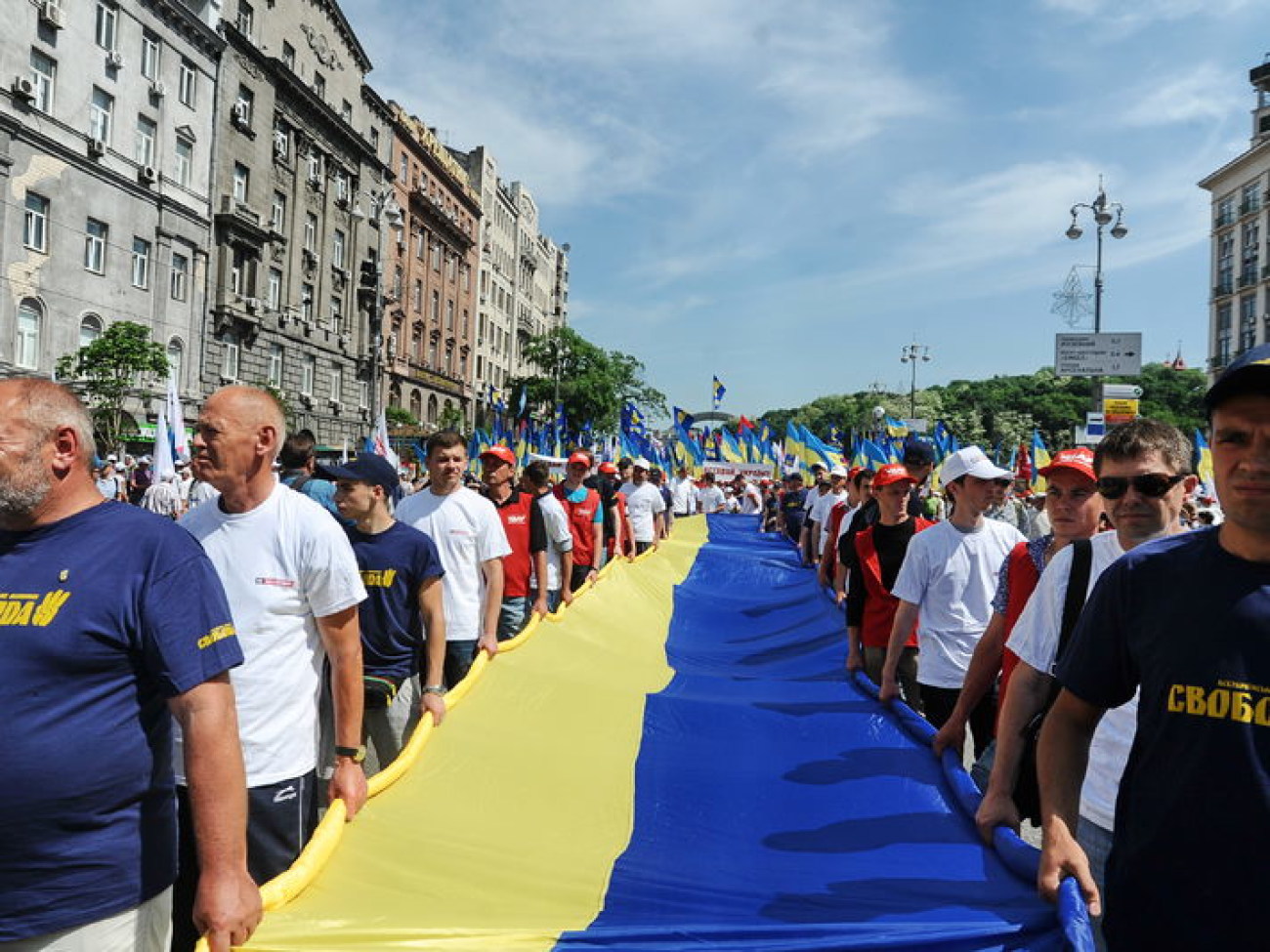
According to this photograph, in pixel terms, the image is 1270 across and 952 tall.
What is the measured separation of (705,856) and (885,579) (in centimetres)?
332

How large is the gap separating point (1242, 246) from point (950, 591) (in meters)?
79.2

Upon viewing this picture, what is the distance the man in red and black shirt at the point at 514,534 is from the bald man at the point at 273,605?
157 inches

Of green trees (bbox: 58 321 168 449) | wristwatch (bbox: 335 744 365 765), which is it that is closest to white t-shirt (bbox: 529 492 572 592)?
wristwatch (bbox: 335 744 365 765)

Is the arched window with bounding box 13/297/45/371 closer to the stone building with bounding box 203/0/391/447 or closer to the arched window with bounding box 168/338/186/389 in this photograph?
the arched window with bounding box 168/338/186/389

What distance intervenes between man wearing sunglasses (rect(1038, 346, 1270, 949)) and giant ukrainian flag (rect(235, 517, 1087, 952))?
1.82ft

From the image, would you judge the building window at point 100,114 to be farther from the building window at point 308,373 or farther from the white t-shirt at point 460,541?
the white t-shirt at point 460,541

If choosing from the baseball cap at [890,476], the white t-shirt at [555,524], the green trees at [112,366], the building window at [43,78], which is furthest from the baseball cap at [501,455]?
the building window at [43,78]

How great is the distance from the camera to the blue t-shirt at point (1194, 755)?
1764 millimetres

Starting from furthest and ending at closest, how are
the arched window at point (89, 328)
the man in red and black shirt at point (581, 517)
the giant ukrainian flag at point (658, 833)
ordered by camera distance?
the arched window at point (89, 328), the man in red and black shirt at point (581, 517), the giant ukrainian flag at point (658, 833)

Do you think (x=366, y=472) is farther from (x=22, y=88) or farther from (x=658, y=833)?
(x=22, y=88)

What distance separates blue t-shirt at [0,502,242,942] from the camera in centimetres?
215

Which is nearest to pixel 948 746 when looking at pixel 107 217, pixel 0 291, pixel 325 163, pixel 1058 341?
pixel 1058 341

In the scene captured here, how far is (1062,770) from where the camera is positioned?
2.24 meters

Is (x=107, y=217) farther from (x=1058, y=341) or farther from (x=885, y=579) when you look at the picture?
(x=885, y=579)
